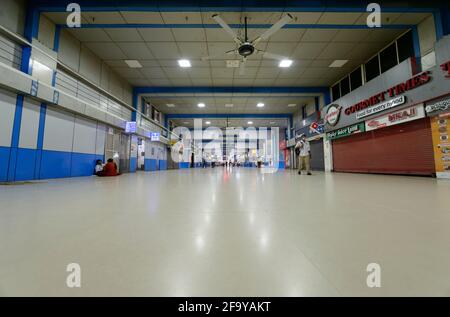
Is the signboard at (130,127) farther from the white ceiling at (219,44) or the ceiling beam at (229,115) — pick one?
the ceiling beam at (229,115)

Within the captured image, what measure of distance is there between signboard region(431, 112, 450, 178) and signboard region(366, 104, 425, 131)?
1.43 ft

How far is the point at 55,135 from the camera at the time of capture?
568 cm

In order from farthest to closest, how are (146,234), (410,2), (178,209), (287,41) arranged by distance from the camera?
(287,41)
(410,2)
(178,209)
(146,234)

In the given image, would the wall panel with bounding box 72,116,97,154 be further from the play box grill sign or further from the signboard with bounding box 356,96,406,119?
Answer: the play box grill sign

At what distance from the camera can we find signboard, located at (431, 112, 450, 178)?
4996 millimetres

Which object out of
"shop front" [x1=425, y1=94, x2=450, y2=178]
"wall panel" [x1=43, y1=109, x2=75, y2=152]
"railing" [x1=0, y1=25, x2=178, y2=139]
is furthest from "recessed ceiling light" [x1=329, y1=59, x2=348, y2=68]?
"wall panel" [x1=43, y1=109, x2=75, y2=152]

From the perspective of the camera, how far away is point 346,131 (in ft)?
28.8

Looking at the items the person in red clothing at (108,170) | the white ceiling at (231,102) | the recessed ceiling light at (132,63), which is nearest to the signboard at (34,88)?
the person in red clothing at (108,170)

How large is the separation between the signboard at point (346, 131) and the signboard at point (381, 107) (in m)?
0.40

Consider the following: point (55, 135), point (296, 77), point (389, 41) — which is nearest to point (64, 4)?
point (55, 135)

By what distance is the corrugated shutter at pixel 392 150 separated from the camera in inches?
221
